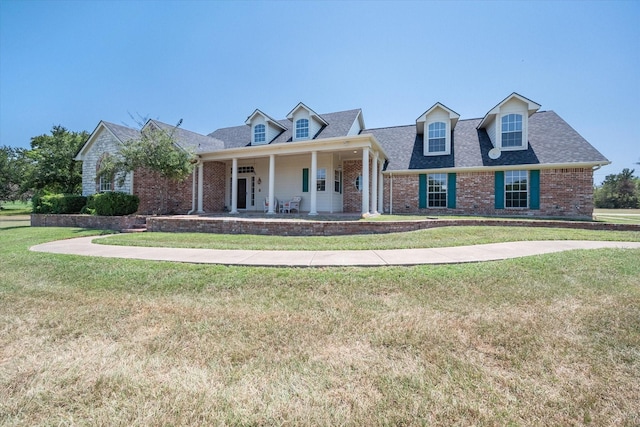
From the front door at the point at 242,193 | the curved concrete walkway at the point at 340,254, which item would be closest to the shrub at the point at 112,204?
the curved concrete walkway at the point at 340,254

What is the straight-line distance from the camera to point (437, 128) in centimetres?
1695

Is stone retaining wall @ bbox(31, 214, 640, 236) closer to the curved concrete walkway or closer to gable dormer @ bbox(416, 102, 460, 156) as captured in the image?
the curved concrete walkway

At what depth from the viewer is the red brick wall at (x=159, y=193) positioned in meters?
15.2

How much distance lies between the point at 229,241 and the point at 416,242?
5.27 metres

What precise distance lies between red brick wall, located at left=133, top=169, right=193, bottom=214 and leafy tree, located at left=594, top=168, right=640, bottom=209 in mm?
60470

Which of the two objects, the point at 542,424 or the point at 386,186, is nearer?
the point at 542,424

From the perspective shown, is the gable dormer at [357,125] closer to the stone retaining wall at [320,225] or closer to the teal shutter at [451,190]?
the teal shutter at [451,190]

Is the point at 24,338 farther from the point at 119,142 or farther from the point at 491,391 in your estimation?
the point at 119,142

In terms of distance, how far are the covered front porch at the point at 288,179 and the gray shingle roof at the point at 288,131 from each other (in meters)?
1.29

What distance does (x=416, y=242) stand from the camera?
7.42 meters

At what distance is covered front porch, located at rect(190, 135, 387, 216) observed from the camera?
14789 mm

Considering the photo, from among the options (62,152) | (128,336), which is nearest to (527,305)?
(128,336)

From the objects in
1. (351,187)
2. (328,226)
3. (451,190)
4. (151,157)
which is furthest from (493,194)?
(151,157)

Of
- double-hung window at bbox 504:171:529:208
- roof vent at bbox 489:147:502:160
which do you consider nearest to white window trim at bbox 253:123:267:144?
roof vent at bbox 489:147:502:160
